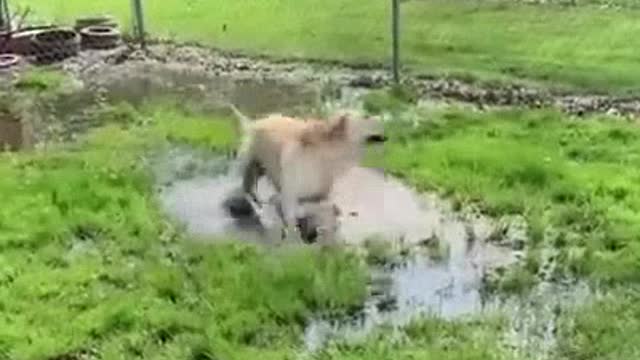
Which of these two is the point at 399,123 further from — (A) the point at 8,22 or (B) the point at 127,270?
(A) the point at 8,22

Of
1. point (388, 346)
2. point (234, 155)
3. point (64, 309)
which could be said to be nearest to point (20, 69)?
point (234, 155)

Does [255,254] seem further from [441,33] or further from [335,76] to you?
[441,33]

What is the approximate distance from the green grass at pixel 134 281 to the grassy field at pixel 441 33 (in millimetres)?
4270

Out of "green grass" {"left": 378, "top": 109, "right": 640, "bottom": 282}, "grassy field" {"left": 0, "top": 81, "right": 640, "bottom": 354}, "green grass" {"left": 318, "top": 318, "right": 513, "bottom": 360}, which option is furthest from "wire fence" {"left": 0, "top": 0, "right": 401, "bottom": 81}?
"green grass" {"left": 318, "top": 318, "right": 513, "bottom": 360}

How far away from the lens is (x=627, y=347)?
6434mm

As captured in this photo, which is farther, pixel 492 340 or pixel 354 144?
pixel 354 144

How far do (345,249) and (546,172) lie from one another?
1869mm

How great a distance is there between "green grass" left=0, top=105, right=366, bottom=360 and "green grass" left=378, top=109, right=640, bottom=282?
1355mm

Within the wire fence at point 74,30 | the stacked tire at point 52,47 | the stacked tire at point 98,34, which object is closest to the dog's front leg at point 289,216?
the wire fence at point 74,30

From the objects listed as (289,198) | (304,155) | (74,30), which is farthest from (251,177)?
(74,30)

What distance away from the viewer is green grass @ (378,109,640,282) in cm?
793

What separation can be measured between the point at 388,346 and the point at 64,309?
175 centimetres

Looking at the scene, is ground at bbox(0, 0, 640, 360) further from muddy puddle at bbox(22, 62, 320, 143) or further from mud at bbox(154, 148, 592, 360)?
muddy puddle at bbox(22, 62, 320, 143)

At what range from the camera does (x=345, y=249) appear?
7906 millimetres
